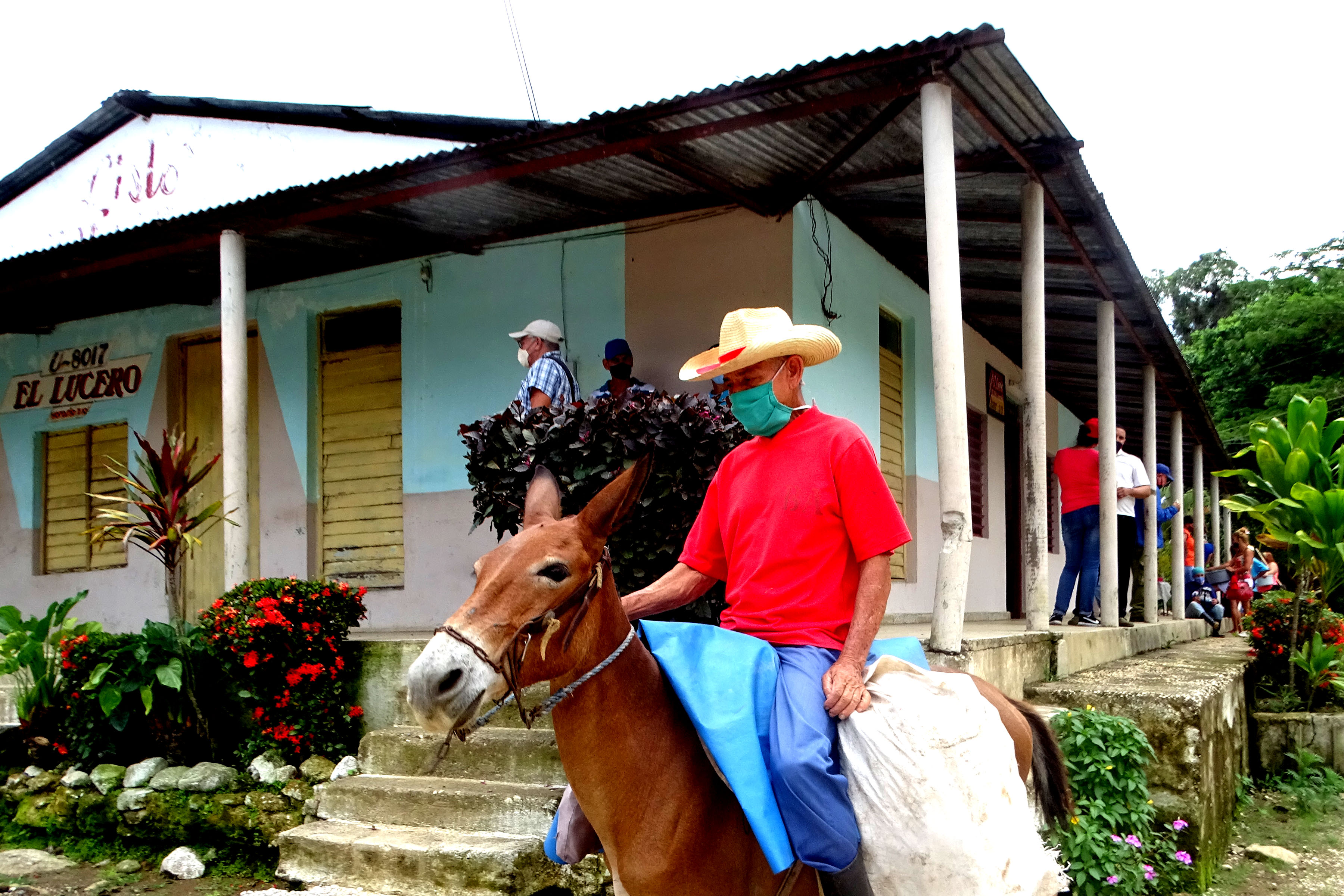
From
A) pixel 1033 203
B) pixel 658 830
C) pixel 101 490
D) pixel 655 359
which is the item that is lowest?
pixel 658 830

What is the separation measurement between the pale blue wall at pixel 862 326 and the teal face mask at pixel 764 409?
152 inches

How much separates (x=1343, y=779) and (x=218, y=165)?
10277 millimetres

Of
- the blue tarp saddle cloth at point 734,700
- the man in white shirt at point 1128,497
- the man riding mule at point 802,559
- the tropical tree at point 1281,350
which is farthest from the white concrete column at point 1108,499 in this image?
the tropical tree at point 1281,350

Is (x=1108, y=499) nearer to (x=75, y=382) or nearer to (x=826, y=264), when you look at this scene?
(x=826, y=264)

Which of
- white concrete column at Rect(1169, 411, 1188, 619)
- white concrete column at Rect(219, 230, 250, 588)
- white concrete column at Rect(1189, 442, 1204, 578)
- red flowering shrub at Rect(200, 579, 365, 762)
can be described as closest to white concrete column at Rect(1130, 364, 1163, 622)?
white concrete column at Rect(1169, 411, 1188, 619)

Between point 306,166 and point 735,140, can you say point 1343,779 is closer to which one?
point 735,140

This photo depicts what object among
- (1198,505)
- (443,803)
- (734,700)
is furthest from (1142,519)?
(734,700)

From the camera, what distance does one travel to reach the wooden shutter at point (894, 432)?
356 inches

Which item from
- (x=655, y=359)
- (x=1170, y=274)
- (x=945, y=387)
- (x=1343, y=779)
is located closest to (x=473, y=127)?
(x=655, y=359)

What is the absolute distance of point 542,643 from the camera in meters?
2.25

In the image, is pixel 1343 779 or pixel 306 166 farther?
pixel 306 166

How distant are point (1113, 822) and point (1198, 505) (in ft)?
45.7

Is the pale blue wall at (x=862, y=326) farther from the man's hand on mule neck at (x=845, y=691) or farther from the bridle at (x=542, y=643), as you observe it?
the bridle at (x=542, y=643)

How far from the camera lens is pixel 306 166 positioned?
9.26 m
